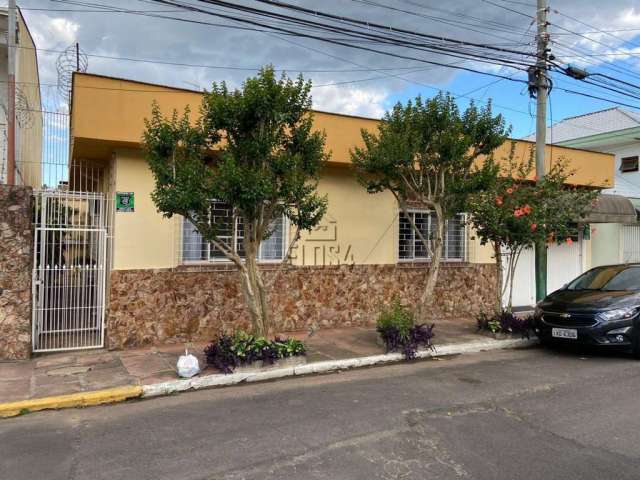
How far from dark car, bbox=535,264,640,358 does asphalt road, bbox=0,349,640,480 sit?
3.27 feet

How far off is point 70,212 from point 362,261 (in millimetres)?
5767

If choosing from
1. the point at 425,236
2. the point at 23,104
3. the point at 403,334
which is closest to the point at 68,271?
the point at 23,104

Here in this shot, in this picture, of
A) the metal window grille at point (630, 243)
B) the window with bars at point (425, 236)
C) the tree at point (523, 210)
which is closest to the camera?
the tree at point (523, 210)

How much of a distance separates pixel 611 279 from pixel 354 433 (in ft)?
21.8

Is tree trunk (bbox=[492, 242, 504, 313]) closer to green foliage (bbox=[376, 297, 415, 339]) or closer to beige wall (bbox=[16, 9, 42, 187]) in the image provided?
green foliage (bbox=[376, 297, 415, 339])

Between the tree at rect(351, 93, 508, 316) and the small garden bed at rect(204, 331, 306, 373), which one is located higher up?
the tree at rect(351, 93, 508, 316)

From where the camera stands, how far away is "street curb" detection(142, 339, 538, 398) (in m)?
6.33

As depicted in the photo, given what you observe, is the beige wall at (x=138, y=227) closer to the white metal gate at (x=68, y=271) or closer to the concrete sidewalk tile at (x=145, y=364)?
the white metal gate at (x=68, y=271)

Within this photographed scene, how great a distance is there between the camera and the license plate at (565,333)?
802 cm

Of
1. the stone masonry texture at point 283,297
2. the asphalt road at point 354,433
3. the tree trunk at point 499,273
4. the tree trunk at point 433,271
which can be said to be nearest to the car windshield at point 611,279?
the tree trunk at point 499,273

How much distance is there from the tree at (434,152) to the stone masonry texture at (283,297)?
1.94 meters

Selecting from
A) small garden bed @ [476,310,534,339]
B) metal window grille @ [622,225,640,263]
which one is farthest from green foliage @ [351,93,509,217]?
metal window grille @ [622,225,640,263]

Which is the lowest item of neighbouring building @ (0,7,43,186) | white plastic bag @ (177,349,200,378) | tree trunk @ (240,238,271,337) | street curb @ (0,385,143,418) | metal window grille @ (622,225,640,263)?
street curb @ (0,385,143,418)

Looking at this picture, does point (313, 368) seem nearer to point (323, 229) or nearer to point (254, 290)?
point (254, 290)
